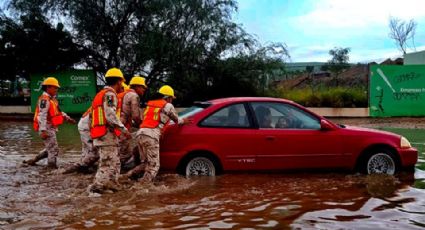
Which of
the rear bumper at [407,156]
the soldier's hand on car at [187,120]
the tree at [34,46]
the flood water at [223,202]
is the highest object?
the tree at [34,46]

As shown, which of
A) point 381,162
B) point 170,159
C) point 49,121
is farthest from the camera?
point 49,121

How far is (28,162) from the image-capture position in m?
10.3

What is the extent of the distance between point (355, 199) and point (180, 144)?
9.16 feet

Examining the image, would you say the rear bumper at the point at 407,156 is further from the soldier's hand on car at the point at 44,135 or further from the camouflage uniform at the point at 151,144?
the soldier's hand on car at the point at 44,135

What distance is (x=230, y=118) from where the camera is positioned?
867cm

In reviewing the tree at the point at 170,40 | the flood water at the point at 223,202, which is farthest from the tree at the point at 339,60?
the flood water at the point at 223,202

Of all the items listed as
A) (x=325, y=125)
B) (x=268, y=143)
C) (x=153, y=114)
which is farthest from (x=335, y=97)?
(x=153, y=114)

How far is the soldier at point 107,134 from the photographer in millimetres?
7375

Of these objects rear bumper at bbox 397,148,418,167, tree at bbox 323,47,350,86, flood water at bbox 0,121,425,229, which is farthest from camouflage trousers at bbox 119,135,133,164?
tree at bbox 323,47,350,86

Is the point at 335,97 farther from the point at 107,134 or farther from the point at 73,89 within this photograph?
the point at 107,134

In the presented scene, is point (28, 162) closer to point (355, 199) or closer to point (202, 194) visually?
point (202, 194)

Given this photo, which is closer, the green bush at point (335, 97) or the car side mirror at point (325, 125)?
the car side mirror at point (325, 125)

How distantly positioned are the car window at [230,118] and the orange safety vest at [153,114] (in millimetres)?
755

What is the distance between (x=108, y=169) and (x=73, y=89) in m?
20.6
